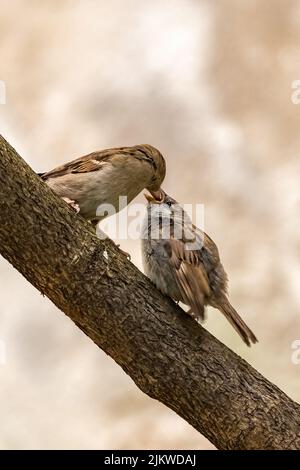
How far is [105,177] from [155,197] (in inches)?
13.2

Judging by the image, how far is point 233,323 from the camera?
9.98ft

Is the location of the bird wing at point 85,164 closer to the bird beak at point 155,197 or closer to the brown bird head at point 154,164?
the brown bird head at point 154,164

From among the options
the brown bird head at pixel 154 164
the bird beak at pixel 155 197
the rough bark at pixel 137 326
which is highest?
the brown bird head at pixel 154 164

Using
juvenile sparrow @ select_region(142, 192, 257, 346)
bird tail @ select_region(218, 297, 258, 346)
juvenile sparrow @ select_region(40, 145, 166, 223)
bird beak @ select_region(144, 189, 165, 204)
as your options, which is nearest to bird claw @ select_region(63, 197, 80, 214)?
juvenile sparrow @ select_region(40, 145, 166, 223)

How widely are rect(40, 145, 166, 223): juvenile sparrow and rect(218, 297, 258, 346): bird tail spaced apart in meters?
0.72

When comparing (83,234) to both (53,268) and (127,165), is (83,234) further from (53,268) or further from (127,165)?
(127,165)

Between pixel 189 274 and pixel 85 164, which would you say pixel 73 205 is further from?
pixel 189 274

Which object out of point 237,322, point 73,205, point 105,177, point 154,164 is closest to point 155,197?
point 154,164

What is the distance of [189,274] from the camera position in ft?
9.89

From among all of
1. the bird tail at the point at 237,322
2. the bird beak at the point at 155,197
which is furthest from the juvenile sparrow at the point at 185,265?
the bird beak at the point at 155,197

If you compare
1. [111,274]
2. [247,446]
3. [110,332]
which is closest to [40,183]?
[111,274]

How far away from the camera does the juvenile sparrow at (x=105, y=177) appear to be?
3.20 m

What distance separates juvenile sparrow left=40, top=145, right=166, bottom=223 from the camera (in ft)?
10.5

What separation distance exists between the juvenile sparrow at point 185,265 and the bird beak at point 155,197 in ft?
0.46
